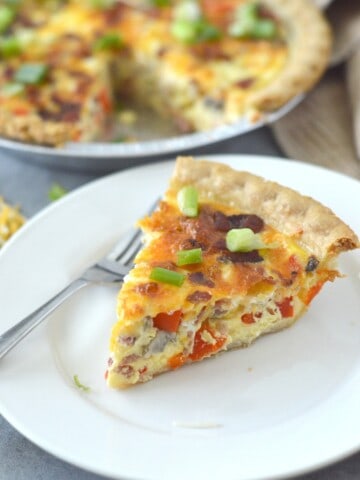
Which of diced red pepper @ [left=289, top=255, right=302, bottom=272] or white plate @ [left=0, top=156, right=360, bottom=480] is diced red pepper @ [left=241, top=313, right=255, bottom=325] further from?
diced red pepper @ [left=289, top=255, right=302, bottom=272]

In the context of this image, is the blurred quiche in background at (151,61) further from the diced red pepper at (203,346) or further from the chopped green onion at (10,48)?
the diced red pepper at (203,346)

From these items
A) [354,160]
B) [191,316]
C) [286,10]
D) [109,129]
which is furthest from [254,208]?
[286,10]

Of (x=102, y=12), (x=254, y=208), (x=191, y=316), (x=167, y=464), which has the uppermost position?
(x=102, y=12)

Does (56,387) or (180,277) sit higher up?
(180,277)

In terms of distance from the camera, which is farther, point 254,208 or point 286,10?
point 286,10

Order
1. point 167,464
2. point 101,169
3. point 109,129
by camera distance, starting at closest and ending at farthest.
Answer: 1. point 167,464
2. point 101,169
3. point 109,129

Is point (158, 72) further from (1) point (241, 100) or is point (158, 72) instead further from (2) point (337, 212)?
(2) point (337, 212)

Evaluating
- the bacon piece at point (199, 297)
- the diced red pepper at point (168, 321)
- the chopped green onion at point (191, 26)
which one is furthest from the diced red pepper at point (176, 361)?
the chopped green onion at point (191, 26)

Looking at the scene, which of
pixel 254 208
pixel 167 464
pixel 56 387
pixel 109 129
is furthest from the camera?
pixel 109 129
